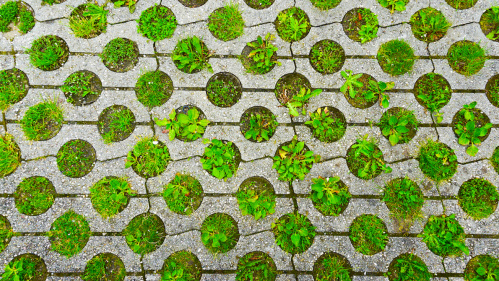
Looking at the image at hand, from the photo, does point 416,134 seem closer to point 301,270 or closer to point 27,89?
point 301,270

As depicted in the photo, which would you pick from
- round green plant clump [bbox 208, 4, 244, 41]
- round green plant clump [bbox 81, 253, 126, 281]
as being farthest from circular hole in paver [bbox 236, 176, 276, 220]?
round green plant clump [bbox 208, 4, 244, 41]

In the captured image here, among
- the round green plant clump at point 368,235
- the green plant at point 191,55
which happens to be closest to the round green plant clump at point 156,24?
the green plant at point 191,55

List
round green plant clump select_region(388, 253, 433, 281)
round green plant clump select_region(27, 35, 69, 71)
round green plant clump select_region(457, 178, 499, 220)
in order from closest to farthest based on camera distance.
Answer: round green plant clump select_region(388, 253, 433, 281)
round green plant clump select_region(457, 178, 499, 220)
round green plant clump select_region(27, 35, 69, 71)

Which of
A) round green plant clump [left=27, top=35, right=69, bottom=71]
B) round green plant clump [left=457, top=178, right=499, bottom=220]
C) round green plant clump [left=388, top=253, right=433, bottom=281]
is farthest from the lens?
round green plant clump [left=27, top=35, right=69, bottom=71]

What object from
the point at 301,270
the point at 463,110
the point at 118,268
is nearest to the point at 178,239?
the point at 118,268

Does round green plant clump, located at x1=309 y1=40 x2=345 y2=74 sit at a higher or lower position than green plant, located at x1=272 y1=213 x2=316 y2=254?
higher

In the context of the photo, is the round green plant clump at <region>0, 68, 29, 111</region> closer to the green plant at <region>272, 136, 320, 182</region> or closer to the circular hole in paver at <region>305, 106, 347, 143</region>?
the green plant at <region>272, 136, 320, 182</region>
